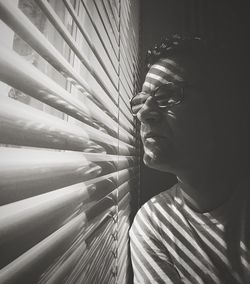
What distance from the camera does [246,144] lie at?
4.39 feet

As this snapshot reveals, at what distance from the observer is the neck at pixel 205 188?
115 cm

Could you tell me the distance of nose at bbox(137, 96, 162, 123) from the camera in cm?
119

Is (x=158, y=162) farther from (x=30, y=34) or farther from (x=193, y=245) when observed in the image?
(x=30, y=34)

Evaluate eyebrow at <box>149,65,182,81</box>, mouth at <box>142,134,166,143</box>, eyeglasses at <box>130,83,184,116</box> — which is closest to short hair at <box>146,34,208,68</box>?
eyebrow at <box>149,65,182,81</box>

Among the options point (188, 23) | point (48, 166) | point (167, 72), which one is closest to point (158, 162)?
point (167, 72)

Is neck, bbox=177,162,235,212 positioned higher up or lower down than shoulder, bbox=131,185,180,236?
higher up

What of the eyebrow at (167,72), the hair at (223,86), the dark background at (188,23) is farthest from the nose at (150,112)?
the dark background at (188,23)

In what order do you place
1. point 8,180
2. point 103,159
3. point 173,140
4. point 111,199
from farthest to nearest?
1. point 173,140
2. point 111,199
3. point 103,159
4. point 8,180

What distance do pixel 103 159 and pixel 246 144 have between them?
0.97 meters

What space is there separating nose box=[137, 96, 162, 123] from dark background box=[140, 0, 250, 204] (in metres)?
0.59

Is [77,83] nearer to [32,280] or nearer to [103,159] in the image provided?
[103,159]

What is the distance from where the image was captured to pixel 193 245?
1.06 meters

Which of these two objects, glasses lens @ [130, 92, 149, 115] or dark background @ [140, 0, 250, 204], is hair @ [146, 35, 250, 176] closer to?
glasses lens @ [130, 92, 149, 115]

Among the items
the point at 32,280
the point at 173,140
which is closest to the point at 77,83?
the point at 32,280
